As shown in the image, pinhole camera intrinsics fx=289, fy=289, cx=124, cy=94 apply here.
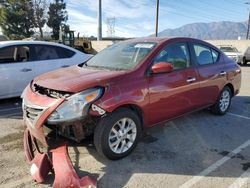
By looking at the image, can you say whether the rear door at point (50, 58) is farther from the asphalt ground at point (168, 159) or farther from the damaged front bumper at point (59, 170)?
the damaged front bumper at point (59, 170)

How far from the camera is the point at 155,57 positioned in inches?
169

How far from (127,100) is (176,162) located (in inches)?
42.2

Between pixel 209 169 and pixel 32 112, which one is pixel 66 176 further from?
pixel 209 169

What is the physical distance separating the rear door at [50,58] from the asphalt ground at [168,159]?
1938 mm

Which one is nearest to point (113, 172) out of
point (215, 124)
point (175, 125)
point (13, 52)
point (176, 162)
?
point (176, 162)

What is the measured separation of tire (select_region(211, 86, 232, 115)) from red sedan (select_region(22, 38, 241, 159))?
21.1 inches

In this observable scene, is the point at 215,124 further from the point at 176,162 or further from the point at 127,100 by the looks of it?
the point at 127,100

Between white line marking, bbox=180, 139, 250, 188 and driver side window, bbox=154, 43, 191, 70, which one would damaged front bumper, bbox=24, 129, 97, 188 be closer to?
white line marking, bbox=180, 139, 250, 188

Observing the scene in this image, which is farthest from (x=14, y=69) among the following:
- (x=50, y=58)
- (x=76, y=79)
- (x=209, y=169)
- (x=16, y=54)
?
(x=209, y=169)

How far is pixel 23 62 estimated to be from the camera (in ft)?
22.7

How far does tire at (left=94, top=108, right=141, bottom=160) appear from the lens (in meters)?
A: 3.61

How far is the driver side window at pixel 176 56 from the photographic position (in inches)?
177

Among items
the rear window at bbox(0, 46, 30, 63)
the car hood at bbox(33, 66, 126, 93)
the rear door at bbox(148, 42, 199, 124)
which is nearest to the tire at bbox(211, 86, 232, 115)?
the rear door at bbox(148, 42, 199, 124)

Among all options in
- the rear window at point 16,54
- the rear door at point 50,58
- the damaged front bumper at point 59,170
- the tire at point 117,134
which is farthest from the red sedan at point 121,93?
the rear window at point 16,54
